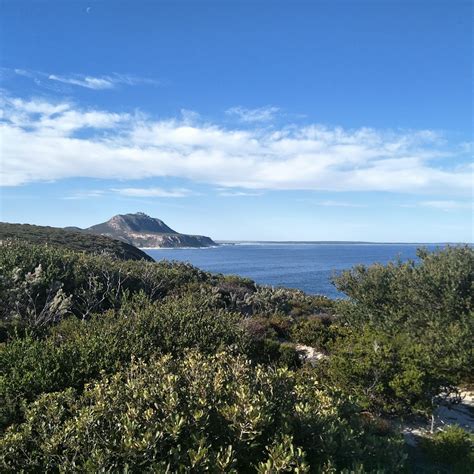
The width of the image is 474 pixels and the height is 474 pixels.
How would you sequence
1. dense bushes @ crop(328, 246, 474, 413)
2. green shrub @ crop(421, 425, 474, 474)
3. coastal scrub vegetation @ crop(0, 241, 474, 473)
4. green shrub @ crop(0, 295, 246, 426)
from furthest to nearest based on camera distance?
1. dense bushes @ crop(328, 246, 474, 413)
2. green shrub @ crop(421, 425, 474, 474)
3. green shrub @ crop(0, 295, 246, 426)
4. coastal scrub vegetation @ crop(0, 241, 474, 473)

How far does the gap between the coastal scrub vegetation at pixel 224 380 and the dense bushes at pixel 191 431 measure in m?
0.02

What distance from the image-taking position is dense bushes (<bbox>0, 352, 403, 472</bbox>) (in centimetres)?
481

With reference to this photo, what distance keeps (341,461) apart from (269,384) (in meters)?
1.41

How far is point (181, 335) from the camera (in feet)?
36.0

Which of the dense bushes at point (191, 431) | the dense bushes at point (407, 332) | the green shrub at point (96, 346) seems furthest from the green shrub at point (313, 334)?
the dense bushes at point (191, 431)

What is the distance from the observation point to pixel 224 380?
6.18m

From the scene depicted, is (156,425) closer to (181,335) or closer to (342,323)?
(181,335)

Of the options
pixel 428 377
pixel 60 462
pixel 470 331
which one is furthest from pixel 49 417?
pixel 470 331

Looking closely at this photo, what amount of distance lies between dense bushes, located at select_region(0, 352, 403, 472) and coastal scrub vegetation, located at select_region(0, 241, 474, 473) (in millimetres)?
21

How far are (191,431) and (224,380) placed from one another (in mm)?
1096

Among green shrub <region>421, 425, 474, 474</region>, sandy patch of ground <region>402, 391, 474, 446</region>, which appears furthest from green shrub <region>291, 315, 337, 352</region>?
green shrub <region>421, 425, 474, 474</region>

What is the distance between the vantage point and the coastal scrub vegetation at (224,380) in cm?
506

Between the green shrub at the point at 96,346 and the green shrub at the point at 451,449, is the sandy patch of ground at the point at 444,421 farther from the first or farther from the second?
the green shrub at the point at 96,346

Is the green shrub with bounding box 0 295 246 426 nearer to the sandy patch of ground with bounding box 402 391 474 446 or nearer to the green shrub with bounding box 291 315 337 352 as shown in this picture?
the sandy patch of ground with bounding box 402 391 474 446
